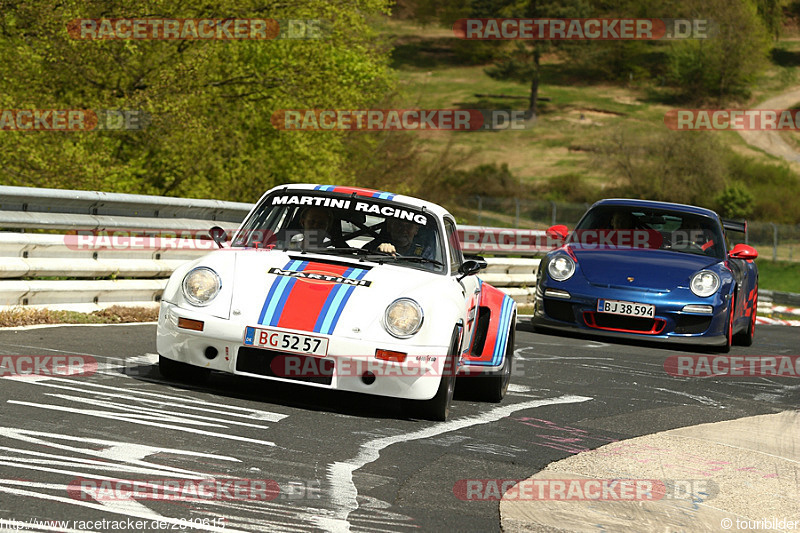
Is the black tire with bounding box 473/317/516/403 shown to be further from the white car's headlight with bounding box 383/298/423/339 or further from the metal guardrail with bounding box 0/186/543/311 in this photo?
the metal guardrail with bounding box 0/186/543/311

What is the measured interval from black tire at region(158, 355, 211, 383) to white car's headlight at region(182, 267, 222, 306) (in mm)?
480

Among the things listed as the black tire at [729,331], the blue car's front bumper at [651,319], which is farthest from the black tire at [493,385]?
the black tire at [729,331]

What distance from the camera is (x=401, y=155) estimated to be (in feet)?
125

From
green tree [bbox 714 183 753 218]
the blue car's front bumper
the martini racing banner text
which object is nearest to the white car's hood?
the martini racing banner text

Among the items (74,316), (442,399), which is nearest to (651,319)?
(442,399)

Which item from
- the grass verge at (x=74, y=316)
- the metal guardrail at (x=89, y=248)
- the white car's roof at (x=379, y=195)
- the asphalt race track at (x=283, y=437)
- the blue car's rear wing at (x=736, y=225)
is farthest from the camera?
the blue car's rear wing at (x=736, y=225)

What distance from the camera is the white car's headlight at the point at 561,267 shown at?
1170 cm

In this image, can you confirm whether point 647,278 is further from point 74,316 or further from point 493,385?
point 74,316

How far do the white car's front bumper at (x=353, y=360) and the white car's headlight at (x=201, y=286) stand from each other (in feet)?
0.34

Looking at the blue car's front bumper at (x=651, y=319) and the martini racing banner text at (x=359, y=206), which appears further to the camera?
the blue car's front bumper at (x=651, y=319)

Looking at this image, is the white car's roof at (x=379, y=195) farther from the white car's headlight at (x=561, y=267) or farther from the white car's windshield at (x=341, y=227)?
the white car's headlight at (x=561, y=267)

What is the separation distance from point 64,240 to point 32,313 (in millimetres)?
964

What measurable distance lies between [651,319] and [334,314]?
5937 mm

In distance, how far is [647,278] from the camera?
449 inches
